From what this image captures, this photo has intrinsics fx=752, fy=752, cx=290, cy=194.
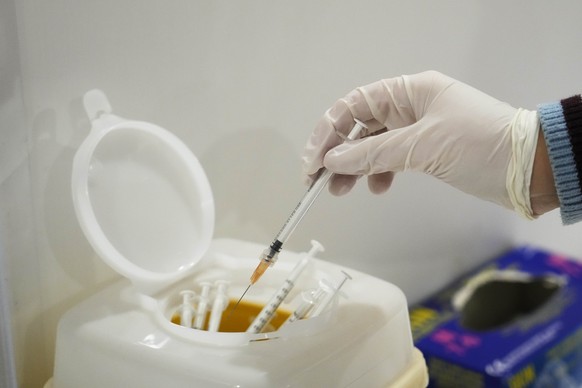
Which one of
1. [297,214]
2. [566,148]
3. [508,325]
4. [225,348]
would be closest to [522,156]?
[566,148]

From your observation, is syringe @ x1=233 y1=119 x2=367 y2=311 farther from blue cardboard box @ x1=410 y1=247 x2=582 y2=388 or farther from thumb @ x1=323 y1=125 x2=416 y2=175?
blue cardboard box @ x1=410 y1=247 x2=582 y2=388

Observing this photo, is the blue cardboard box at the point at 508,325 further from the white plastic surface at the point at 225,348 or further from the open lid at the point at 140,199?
the open lid at the point at 140,199

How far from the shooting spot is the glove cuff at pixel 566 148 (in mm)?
794

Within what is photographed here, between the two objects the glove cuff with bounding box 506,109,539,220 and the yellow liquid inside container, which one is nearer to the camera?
the glove cuff with bounding box 506,109,539,220

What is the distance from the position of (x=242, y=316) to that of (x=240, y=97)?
33 centimetres

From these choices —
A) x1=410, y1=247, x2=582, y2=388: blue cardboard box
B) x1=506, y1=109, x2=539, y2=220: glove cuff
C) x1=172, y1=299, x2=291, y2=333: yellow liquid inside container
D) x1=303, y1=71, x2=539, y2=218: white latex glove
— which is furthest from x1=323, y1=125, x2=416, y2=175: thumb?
x1=410, y1=247, x2=582, y2=388: blue cardboard box

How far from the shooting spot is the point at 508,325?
150cm

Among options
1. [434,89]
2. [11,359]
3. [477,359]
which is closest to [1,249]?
[11,359]

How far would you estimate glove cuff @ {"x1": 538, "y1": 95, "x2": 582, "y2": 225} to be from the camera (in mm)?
794

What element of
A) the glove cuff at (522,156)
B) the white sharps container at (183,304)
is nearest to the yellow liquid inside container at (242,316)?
the white sharps container at (183,304)

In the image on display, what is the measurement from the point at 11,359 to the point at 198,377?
241 mm

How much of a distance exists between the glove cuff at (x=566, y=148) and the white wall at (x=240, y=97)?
466 millimetres

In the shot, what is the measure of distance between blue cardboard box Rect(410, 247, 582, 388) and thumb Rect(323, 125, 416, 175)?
1.98ft

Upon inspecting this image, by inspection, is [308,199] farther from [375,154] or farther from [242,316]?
[242,316]
